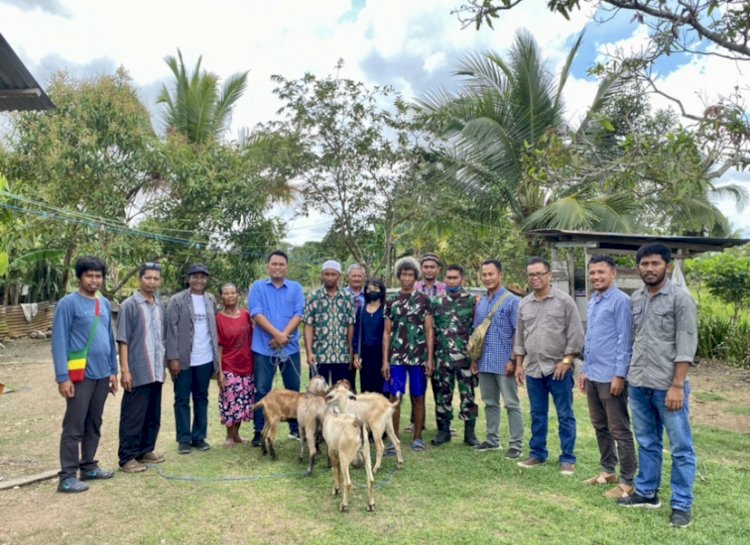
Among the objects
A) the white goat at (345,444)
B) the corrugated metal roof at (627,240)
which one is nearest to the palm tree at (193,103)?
the corrugated metal roof at (627,240)

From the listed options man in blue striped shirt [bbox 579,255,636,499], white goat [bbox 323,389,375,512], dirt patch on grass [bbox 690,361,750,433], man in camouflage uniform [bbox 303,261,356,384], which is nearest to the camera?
white goat [bbox 323,389,375,512]

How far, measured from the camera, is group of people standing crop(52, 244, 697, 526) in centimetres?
398

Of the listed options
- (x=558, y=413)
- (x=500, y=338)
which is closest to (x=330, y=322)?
(x=500, y=338)

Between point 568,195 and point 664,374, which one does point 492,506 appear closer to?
point 664,374

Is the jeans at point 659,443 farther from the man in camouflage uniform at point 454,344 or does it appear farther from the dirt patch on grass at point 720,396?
the dirt patch on grass at point 720,396

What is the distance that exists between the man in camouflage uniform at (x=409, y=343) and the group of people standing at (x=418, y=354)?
13mm

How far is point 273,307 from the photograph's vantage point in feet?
18.6

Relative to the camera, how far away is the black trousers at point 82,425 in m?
4.44

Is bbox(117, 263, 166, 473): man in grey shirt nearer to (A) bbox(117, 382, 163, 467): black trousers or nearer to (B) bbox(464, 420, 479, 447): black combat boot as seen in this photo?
(A) bbox(117, 382, 163, 467): black trousers

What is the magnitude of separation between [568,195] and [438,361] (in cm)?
860

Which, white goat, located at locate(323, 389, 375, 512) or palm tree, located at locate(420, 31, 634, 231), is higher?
palm tree, located at locate(420, 31, 634, 231)

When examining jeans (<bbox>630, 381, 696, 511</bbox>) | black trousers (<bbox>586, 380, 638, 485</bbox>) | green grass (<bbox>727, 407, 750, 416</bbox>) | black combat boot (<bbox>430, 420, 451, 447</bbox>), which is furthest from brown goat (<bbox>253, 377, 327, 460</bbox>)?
green grass (<bbox>727, 407, 750, 416</bbox>)

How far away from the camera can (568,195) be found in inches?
501

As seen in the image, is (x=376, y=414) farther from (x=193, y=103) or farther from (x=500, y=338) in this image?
(x=193, y=103)
